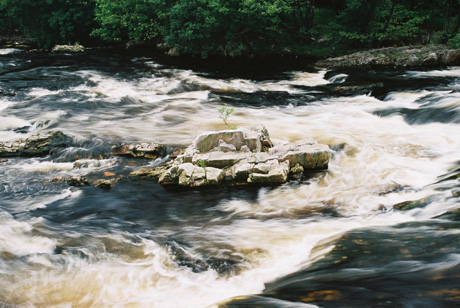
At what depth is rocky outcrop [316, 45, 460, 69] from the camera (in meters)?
17.2

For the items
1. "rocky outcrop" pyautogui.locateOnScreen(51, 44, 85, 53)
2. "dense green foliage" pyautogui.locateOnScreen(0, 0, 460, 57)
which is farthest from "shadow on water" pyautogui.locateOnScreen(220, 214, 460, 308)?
"rocky outcrop" pyautogui.locateOnScreen(51, 44, 85, 53)

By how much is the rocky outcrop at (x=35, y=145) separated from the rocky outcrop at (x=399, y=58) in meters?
14.1

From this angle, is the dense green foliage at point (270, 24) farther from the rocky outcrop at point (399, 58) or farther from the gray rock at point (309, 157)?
the gray rock at point (309, 157)

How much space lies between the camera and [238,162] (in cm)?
720

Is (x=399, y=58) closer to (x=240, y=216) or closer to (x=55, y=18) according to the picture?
(x=240, y=216)

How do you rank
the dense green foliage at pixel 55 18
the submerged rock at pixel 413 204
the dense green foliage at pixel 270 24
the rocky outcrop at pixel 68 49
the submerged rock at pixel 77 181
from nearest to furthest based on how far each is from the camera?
the submerged rock at pixel 413 204
the submerged rock at pixel 77 181
the dense green foliage at pixel 270 24
the rocky outcrop at pixel 68 49
the dense green foliage at pixel 55 18

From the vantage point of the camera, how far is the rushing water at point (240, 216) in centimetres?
388

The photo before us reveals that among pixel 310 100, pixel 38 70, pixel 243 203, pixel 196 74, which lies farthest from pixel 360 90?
pixel 38 70

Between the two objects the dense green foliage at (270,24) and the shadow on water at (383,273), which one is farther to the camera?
the dense green foliage at (270,24)

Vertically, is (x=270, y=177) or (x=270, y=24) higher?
(x=270, y=24)

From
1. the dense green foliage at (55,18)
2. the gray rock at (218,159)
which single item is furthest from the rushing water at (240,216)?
the dense green foliage at (55,18)

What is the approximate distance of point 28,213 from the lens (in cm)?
607

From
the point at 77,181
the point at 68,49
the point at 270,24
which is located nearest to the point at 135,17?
the point at 68,49

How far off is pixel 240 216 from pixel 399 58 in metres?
15.4
